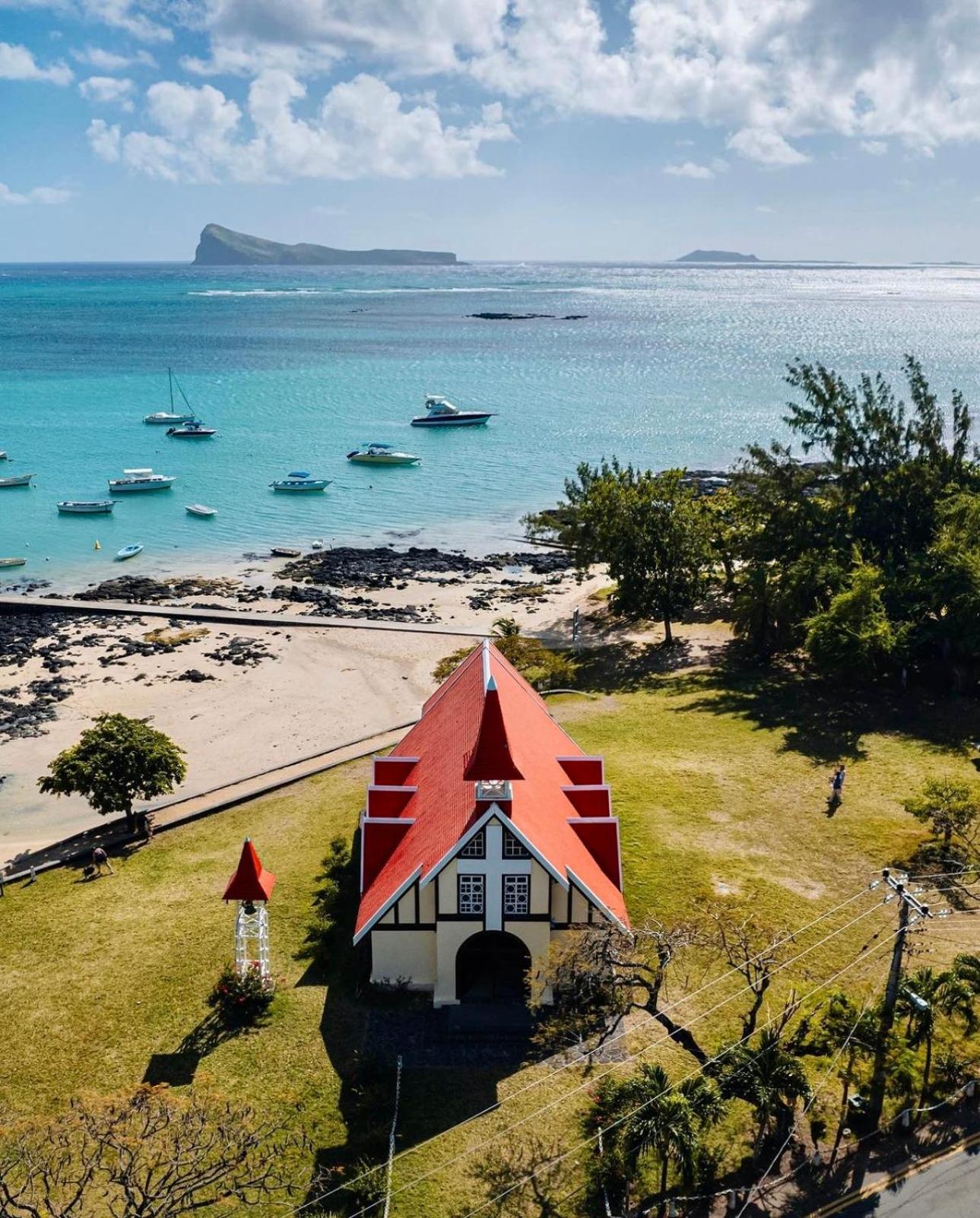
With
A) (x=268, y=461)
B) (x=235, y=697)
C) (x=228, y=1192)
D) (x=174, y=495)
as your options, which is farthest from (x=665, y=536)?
(x=268, y=461)

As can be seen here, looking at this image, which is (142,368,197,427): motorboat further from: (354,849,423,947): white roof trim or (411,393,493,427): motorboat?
(354,849,423,947): white roof trim

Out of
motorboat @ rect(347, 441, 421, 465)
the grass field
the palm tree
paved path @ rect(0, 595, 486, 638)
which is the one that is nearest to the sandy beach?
paved path @ rect(0, 595, 486, 638)

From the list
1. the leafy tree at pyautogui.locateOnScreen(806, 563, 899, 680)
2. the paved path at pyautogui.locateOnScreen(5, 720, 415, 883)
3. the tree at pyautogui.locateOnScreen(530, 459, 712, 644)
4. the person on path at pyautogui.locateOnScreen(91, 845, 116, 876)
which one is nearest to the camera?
the person on path at pyautogui.locateOnScreen(91, 845, 116, 876)

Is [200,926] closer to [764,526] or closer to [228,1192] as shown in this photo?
[228,1192]

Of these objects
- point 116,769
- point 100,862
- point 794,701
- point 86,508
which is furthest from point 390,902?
point 86,508

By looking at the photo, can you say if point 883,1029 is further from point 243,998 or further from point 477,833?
point 243,998

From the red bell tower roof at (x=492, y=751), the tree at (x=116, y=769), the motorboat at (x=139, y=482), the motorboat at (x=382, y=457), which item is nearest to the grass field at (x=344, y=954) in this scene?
the tree at (x=116, y=769)
